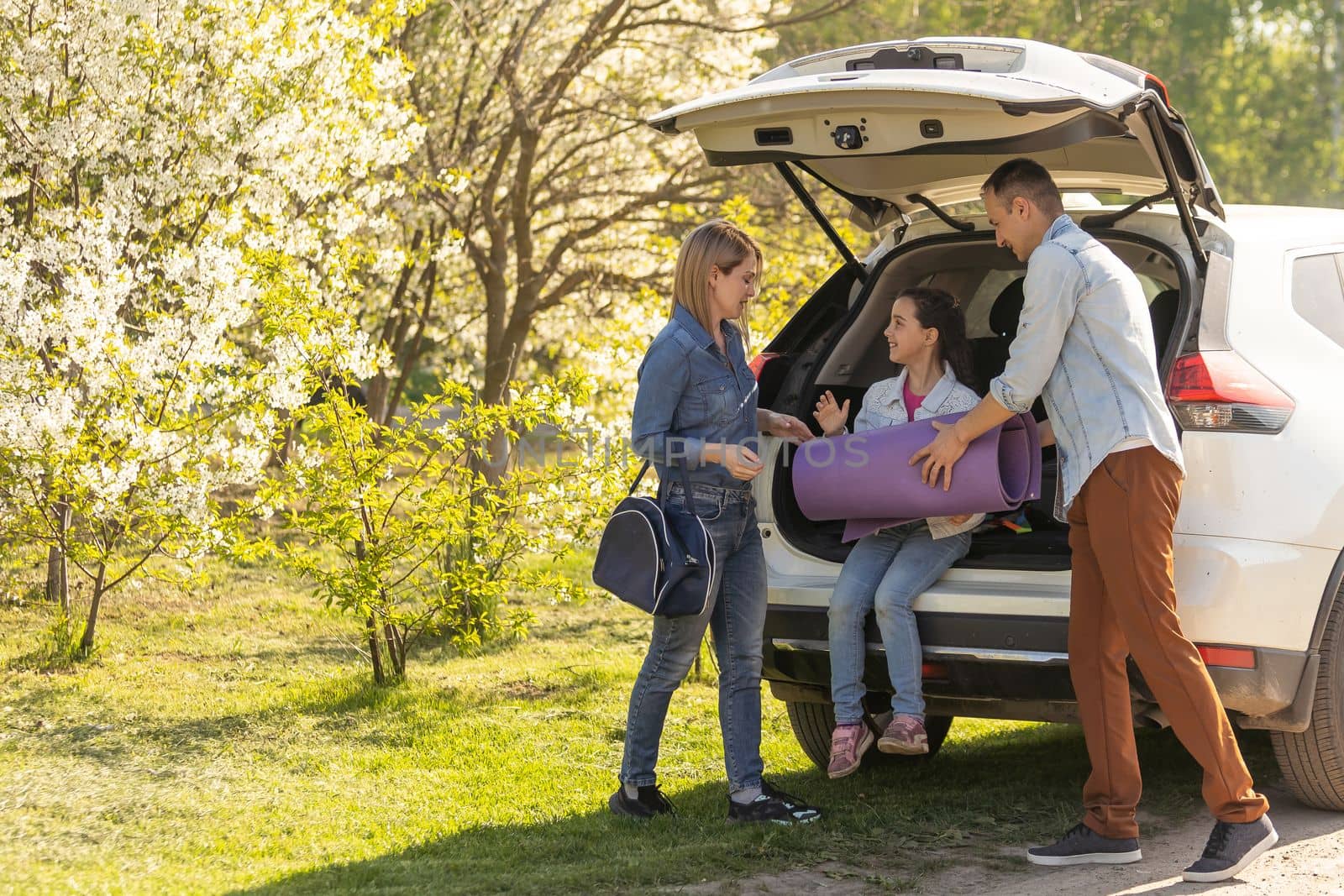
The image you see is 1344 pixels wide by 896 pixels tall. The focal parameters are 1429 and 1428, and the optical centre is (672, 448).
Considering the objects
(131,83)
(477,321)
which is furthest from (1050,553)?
(477,321)

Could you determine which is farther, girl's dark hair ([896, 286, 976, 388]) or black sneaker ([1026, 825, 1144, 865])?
girl's dark hair ([896, 286, 976, 388])

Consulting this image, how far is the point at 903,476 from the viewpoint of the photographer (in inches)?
169

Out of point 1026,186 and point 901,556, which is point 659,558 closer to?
point 901,556

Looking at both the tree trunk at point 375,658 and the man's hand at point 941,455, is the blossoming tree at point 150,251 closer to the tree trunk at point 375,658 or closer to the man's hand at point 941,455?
the tree trunk at point 375,658

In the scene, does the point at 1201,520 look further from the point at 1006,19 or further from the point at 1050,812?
the point at 1006,19

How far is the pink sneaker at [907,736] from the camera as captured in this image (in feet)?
13.7

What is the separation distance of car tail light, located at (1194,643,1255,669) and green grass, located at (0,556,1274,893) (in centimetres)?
89

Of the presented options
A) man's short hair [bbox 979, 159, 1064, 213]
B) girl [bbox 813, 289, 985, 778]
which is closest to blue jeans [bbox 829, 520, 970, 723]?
girl [bbox 813, 289, 985, 778]

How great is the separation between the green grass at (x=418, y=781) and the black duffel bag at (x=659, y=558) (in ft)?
2.42

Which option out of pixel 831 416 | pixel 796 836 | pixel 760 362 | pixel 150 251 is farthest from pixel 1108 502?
pixel 150 251

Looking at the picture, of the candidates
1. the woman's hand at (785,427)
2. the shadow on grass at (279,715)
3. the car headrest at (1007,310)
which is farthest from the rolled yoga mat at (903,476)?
the shadow on grass at (279,715)

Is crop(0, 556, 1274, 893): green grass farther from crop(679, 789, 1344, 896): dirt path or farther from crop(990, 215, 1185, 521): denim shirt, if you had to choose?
crop(990, 215, 1185, 521): denim shirt

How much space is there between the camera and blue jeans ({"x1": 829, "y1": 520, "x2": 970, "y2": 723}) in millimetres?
4242

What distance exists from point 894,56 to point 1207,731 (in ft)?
6.96
